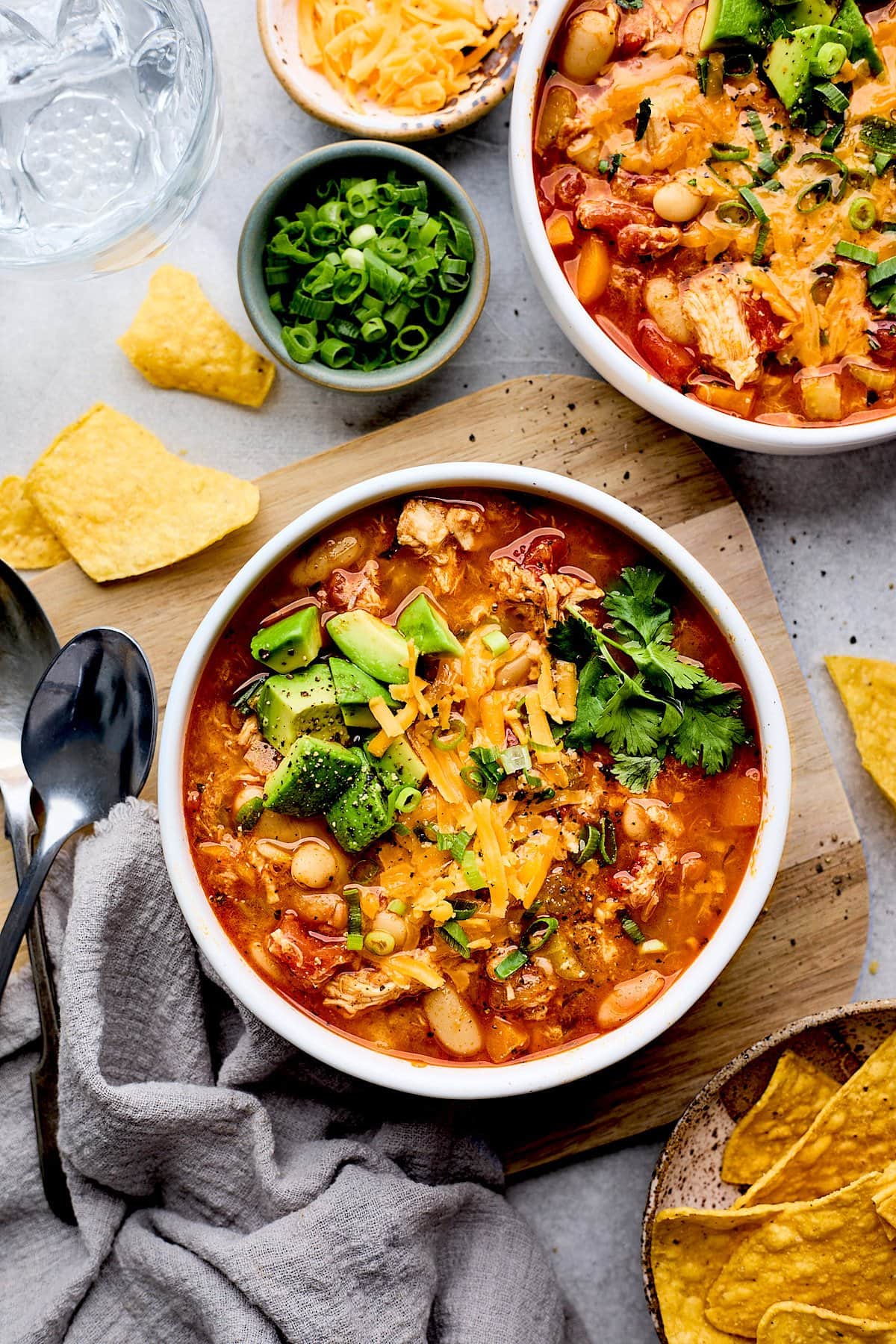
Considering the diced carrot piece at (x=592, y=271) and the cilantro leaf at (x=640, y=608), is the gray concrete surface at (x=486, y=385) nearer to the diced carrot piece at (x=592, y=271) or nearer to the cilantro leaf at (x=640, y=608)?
the diced carrot piece at (x=592, y=271)

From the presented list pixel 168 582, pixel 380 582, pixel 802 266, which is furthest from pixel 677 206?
pixel 168 582

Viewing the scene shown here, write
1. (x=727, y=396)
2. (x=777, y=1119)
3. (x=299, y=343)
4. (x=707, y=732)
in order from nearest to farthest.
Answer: (x=707, y=732), (x=727, y=396), (x=777, y=1119), (x=299, y=343)

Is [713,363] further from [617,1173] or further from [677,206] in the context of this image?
[617,1173]

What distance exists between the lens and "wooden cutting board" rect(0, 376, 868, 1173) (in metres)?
2.85

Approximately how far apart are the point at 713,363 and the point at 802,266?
296 mm

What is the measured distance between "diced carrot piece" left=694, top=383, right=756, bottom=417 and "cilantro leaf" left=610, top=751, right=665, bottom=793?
812 millimetres

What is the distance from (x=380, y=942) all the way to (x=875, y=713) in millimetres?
1403

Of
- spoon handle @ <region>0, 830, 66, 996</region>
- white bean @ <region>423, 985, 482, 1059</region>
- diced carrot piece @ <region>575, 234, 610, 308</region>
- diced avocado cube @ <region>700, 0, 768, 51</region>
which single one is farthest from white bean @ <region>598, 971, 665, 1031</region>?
diced avocado cube @ <region>700, 0, 768, 51</region>

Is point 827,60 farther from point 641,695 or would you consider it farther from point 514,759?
point 514,759

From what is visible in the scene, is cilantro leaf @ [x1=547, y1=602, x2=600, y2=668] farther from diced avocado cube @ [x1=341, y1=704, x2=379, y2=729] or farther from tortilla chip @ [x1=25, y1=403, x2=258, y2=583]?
tortilla chip @ [x1=25, y1=403, x2=258, y2=583]

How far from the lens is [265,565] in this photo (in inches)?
97.0

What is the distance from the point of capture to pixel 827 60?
8.17ft

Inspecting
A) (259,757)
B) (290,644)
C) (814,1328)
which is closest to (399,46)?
(290,644)

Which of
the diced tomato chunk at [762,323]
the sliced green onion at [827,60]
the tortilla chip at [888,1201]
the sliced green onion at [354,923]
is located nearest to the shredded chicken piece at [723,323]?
the diced tomato chunk at [762,323]
